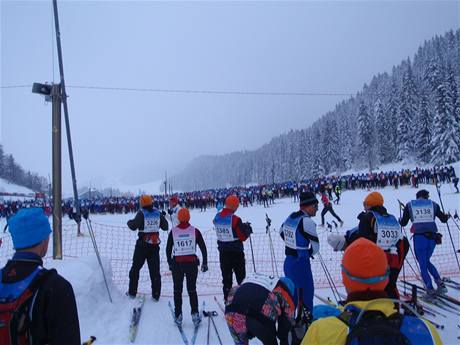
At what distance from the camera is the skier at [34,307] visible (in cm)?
180

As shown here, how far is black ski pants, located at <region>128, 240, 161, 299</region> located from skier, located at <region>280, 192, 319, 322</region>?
9.20 feet

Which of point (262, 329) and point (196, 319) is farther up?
point (262, 329)

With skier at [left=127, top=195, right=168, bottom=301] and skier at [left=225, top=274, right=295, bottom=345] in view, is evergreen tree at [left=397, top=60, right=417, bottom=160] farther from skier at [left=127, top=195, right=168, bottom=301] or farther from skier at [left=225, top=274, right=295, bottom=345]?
skier at [left=225, top=274, right=295, bottom=345]

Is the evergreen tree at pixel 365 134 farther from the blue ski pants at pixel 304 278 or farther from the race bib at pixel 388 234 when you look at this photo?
the blue ski pants at pixel 304 278

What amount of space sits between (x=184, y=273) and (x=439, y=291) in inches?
188

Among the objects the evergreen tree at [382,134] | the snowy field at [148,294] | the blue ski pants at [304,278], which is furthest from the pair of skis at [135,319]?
the evergreen tree at [382,134]

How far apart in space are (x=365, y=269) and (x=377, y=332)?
1.29ft

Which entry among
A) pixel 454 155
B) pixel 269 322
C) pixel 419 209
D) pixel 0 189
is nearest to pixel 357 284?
pixel 269 322

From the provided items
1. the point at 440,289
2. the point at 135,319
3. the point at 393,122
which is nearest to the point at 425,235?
the point at 440,289

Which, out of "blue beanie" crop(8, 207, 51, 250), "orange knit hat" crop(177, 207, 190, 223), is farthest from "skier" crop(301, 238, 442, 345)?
"orange knit hat" crop(177, 207, 190, 223)

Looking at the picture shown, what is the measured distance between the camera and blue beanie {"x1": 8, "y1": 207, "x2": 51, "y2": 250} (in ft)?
6.77

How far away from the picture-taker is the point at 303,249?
15.6 ft

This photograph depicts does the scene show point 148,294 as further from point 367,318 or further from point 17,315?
point 367,318

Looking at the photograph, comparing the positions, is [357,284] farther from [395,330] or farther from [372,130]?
[372,130]
